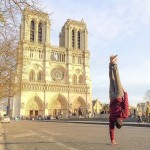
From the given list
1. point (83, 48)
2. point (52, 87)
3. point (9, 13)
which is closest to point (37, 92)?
point (52, 87)

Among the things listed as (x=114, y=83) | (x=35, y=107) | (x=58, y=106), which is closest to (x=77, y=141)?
(x=114, y=83)

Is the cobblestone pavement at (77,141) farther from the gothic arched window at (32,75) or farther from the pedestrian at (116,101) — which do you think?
the gothic arched window at (32,75)

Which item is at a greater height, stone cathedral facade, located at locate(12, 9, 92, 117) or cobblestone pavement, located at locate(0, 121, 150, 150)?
stone cathedral facade, located at locate(12, 9, 92, 117)

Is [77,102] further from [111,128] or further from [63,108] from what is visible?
[111,128]

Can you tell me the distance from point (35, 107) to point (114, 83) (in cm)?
7446

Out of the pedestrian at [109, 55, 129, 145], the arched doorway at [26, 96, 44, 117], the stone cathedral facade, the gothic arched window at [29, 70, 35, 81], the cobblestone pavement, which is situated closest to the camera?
the cobblestone pavement

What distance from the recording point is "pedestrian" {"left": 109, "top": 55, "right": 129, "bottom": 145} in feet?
27.3

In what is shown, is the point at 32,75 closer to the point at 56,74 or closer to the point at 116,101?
the point at 56,74

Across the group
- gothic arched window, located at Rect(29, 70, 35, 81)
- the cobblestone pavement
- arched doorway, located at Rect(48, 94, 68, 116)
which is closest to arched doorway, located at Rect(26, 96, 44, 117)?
arched doorway, located at Rect(48, 94, 68, 116)

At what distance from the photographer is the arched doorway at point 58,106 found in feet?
274

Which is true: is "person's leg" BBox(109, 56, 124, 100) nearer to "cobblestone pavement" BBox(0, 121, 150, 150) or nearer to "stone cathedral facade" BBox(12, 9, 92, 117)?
"cobblestone pavement" BBox(0, 121, 150, 150)

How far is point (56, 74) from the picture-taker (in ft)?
284

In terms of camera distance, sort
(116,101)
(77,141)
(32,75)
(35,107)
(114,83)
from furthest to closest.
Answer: (32,75)
(35,107)
(77,141)
(114,83)
(116,101)

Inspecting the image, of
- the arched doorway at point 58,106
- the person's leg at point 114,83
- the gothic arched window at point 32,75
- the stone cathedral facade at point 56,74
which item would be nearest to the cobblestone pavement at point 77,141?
the person's leg at point 114,83
